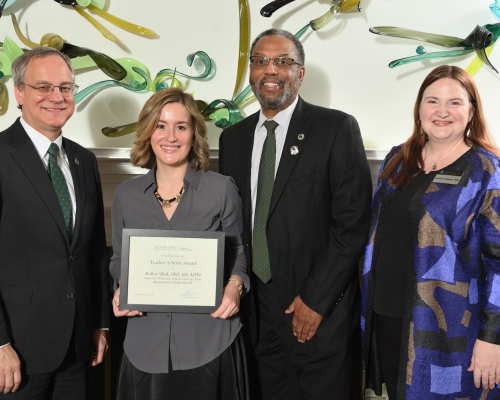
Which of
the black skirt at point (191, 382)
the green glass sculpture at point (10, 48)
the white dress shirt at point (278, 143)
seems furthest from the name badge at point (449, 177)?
the green glass sculpture at point (10, 48)

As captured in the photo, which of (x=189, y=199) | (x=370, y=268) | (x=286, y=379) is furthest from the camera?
(x=286, y=379)

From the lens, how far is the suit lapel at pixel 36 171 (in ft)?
5.10

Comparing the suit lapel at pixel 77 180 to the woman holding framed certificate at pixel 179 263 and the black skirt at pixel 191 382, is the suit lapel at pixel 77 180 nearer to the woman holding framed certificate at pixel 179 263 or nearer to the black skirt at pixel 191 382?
the woman holding framed certificate at pixel 179 263

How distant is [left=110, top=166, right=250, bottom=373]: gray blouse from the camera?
4.99 ft

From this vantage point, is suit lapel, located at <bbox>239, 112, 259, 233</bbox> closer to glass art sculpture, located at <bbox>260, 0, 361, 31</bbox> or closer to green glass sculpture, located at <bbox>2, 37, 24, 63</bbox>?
glass art sculpture, located at <bbox>260, 0, 361, 31</bbox>

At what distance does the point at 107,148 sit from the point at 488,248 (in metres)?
Answer: 1.97

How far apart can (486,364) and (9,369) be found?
1630 mm

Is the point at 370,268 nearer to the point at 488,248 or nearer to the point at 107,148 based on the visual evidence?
the point at 488,248

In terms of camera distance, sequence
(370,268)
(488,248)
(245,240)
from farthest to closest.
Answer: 1. (245,240)
2. (370,268)
3. (488,248)

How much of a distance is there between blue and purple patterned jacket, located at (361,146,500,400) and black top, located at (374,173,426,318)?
0.05 metres

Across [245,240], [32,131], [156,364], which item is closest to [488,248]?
[245,240]

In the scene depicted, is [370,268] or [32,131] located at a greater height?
[32,131]

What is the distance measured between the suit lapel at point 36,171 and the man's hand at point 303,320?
0.96 metres

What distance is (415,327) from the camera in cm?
159
